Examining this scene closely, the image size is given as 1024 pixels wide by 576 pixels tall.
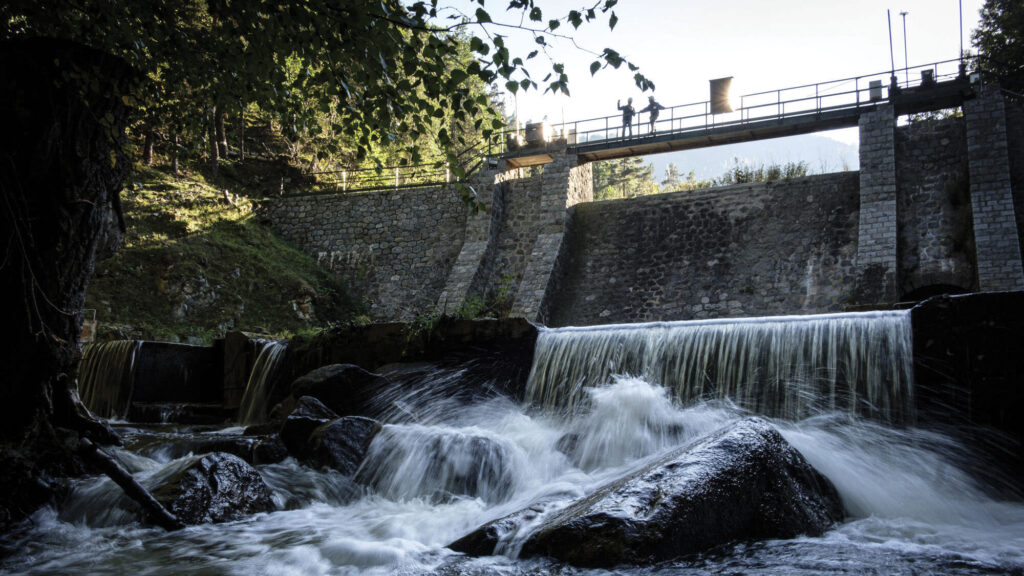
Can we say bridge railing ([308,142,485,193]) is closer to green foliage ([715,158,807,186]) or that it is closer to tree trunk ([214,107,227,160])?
tree trunk ([214,107,227,160])

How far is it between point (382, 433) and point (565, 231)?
12.0m

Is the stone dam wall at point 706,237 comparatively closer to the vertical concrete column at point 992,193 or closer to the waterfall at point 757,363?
the vertical concrete column at point 992,193

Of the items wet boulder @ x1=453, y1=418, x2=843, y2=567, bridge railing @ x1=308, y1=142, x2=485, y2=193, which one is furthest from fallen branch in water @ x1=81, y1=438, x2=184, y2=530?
bridge railing @ x1=308, y1=142, x2=485, y2=193

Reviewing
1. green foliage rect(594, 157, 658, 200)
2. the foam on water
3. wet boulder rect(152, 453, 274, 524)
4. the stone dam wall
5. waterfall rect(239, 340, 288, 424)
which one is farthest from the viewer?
green foliage rect(594, 157, 658, 200)

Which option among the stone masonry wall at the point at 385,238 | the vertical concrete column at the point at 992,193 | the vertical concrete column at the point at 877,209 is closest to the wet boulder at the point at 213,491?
the vertical concrete column at the point at 877,209

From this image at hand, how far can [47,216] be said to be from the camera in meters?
5.06

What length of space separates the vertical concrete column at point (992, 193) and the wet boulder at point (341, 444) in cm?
1188

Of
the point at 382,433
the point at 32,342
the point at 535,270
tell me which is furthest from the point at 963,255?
the point at 32,342

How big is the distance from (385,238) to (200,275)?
539 cm

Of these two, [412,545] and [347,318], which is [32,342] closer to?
[412,545]

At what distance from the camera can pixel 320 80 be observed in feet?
15.0

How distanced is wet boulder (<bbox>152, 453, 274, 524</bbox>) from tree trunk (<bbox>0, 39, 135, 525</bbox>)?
1.01 meters

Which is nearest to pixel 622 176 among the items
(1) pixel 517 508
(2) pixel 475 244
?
(2) pixel 475 244

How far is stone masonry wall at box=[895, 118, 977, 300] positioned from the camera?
1306 cm
